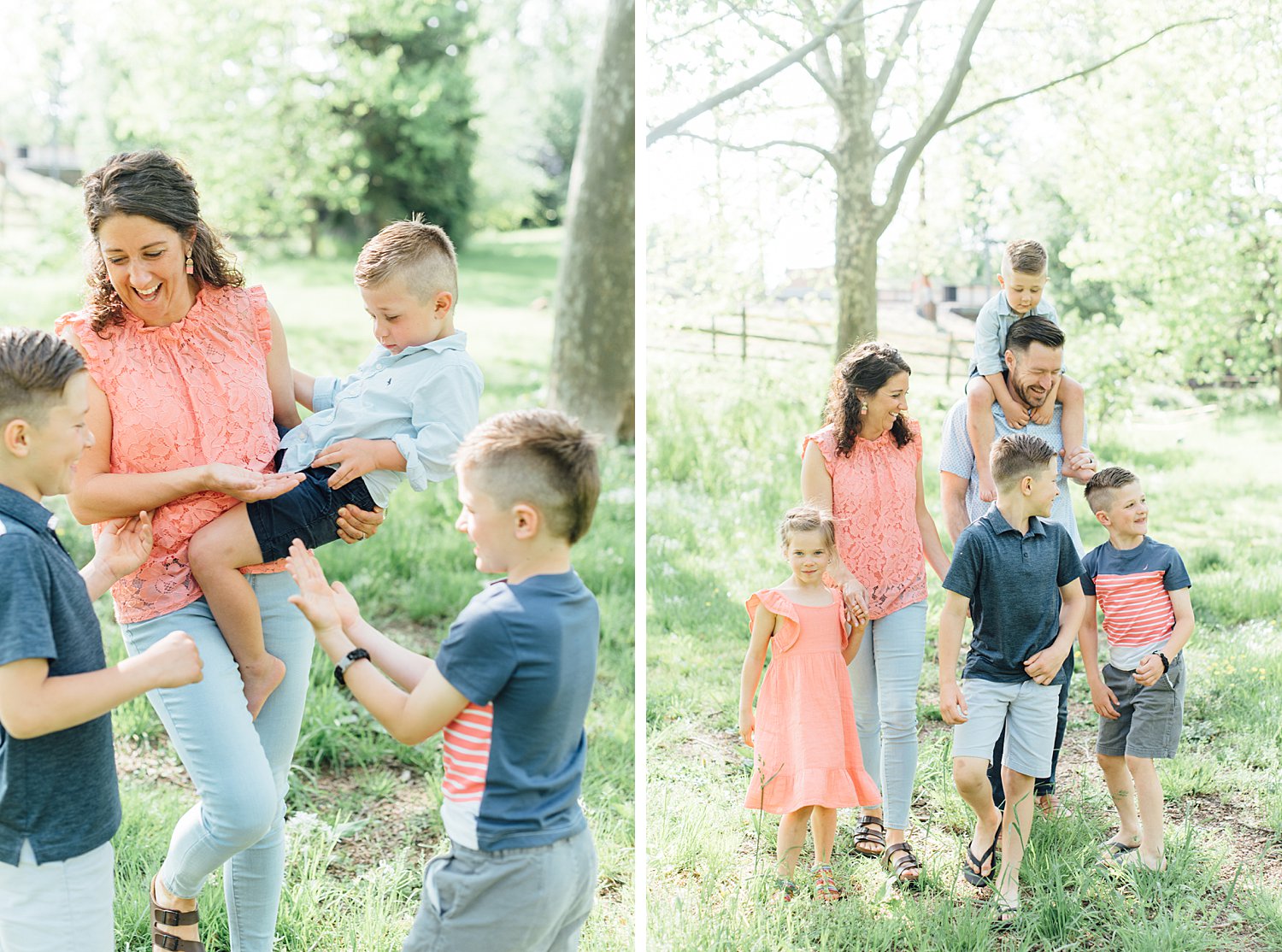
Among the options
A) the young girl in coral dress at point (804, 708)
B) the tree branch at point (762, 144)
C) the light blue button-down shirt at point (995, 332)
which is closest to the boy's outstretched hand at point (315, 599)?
the young girl in coral dress at point (804, 708)

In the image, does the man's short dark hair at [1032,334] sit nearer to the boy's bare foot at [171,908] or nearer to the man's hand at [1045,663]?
the man's hand at [1045,663]

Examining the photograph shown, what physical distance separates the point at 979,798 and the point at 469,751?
1673 millimetres

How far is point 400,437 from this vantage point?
2359mm

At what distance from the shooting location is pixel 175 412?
2.26 metres

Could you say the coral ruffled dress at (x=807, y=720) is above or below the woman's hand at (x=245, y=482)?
below

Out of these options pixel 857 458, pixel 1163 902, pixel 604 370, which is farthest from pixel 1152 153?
pixel 604 370

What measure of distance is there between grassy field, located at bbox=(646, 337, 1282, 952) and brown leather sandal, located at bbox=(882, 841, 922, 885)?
0.05 m

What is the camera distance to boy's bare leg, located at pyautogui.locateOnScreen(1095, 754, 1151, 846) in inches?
128

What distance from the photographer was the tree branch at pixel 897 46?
461 cm

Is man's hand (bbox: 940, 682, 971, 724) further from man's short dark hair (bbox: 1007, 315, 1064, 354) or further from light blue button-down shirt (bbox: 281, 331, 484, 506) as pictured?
light blue button-down shirt (bbox: 281, 331, 484, 506)

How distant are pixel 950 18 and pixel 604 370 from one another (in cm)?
376

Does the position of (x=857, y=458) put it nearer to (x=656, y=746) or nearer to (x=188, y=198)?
(x=656, y=746)

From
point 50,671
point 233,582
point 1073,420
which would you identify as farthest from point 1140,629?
point 50,671

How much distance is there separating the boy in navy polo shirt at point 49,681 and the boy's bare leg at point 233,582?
288 millimetres
